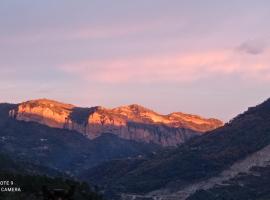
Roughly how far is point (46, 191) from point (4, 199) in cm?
9310

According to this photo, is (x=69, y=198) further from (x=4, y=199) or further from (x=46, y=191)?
(x=4, y=199)

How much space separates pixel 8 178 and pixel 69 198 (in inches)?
6068

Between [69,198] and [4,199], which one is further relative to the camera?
[4,199]

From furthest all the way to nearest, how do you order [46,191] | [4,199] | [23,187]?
[23,187] < [4,199] < [46,191]

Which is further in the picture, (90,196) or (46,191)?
(90,196)

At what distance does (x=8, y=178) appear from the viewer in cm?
17050

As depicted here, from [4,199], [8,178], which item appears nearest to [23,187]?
[8,178]

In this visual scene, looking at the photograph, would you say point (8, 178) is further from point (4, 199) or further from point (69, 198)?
point (69, 198)

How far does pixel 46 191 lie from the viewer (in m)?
21.0

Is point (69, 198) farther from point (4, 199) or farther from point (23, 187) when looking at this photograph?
point (23, 187)

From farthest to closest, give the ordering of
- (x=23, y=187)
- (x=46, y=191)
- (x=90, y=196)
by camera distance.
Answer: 1. (x=90, y=196)
2. (x=23, y=187)
3. (x=46, y=191)

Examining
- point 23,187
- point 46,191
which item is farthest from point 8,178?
point 46,191

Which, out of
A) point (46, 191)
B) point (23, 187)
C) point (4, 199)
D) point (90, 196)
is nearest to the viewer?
point (46, 191)

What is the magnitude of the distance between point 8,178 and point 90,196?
24.2m
